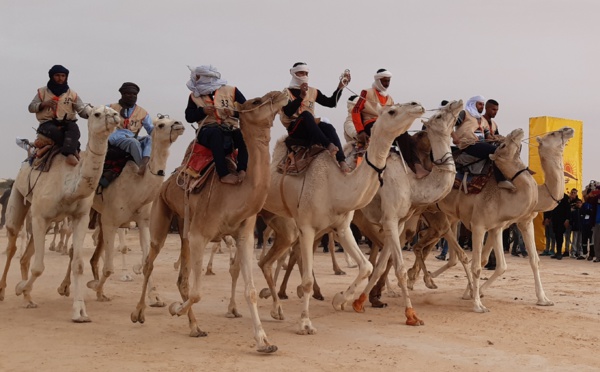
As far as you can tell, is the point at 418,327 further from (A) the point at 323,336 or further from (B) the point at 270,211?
(B) the point at 270,211

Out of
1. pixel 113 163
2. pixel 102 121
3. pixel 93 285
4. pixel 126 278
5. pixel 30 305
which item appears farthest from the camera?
pixel 126 278

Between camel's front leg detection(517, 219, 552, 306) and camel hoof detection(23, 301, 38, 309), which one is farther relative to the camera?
camel's front leg detection(517, 219, 552, 306)

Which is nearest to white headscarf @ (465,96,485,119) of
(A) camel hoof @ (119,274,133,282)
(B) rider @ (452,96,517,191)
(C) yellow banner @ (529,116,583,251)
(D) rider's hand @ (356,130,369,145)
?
(B) rider @ (452,96,517,191)

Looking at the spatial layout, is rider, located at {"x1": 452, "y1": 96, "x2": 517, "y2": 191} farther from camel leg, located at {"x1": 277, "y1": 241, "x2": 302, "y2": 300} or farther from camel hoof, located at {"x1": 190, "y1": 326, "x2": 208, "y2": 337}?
camel hoof, located at {"x1": 190, "y1": 326, "x2": 208, "y2": 337}

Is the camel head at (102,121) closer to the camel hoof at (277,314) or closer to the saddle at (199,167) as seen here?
the saddle at (199,167)

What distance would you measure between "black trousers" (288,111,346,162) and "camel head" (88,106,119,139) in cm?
249

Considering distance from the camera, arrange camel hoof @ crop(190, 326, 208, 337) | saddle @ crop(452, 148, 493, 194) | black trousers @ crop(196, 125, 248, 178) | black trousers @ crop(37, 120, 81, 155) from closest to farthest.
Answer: black trousers @ crop(196, 125, 248, 178), camel hoof @ crop(190, 326, 208, 337), black trousers @ crop(37, 120, 81, 155), saddle @ crop(452, 148, 493, 194)

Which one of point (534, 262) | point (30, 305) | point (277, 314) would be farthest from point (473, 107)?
point (30, 305)

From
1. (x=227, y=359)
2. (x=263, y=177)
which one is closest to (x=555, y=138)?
(x=263, y=177)

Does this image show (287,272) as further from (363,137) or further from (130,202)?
(130,202)

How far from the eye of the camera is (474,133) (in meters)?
13.4

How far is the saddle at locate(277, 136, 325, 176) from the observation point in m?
10.5

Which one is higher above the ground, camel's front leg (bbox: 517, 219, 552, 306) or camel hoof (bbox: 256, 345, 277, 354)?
camel's front leg (bbox: 517, 219, 552, 306)

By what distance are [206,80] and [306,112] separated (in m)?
1.67
